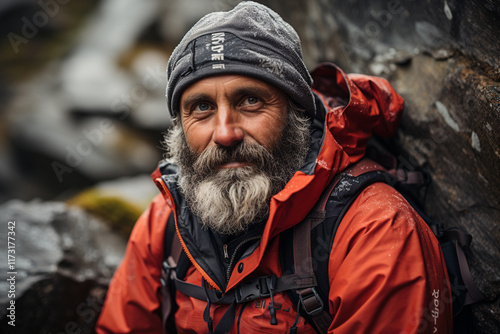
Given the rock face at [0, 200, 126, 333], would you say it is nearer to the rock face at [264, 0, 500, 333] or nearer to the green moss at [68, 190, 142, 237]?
the green moss at [68, 190, 142, 237]

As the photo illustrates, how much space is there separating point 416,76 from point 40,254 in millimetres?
4336

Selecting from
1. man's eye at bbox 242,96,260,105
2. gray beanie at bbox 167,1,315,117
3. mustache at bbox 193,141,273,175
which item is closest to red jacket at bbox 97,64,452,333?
mustache at bbox 193,141,273,175

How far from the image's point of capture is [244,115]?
2.64 m

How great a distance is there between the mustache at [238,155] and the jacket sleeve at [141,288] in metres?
0.90

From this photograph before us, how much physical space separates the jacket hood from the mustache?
0.32 metres

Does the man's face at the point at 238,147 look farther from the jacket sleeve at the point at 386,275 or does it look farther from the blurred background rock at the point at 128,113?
the blurred background rock at the point at 128,113

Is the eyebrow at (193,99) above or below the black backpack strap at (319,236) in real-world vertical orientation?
above

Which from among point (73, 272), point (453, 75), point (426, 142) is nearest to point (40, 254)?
point (73, 272)

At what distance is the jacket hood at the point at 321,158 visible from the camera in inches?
94.0

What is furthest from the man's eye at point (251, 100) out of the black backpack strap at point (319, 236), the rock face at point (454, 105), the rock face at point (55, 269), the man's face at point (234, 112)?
the rock face at point (55, 269)

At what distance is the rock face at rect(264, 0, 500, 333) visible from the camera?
249 cm

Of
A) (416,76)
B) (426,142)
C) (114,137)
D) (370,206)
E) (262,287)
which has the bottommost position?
(114,137)

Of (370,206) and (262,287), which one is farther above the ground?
(370,206)

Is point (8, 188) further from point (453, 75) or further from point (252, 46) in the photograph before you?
point (453, 75)
